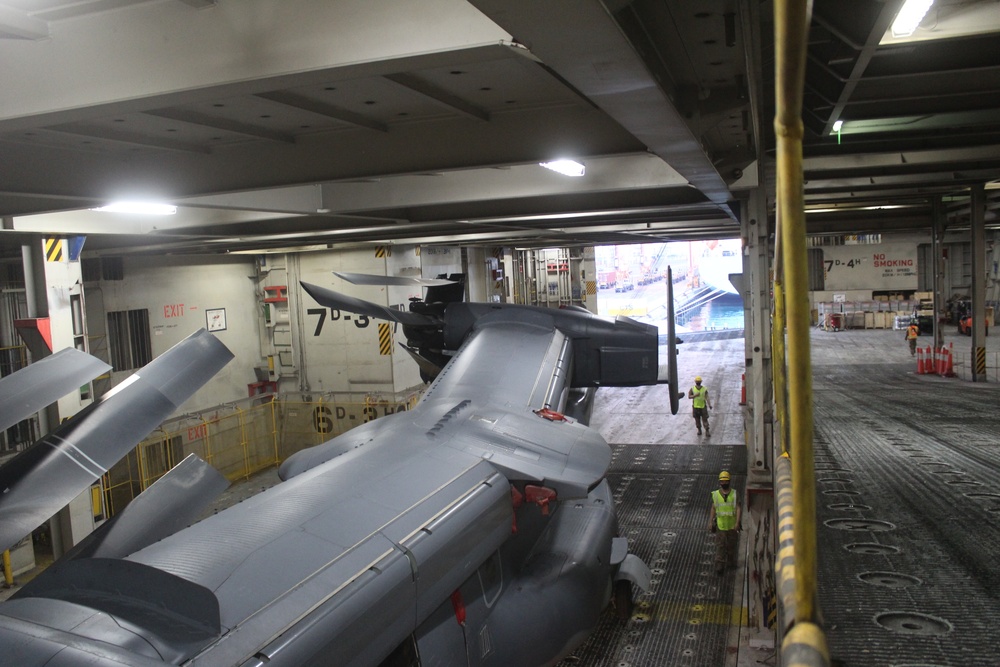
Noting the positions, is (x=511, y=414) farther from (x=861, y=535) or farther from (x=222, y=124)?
(x=861, y=535)

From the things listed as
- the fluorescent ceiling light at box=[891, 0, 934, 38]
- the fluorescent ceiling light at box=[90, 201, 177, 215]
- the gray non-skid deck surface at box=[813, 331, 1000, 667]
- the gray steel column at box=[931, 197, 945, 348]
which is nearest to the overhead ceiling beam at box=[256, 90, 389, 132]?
the fluorescent ceiling light at box=[891, 0, 934, 38]

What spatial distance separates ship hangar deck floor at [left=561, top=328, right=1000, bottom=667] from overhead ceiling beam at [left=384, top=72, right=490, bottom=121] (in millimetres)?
4783

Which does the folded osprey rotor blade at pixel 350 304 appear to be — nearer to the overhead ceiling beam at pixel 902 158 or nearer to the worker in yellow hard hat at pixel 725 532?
the worker in yellow hard hat at pixel 725 532

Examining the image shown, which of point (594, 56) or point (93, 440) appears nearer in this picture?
point (594, 56)

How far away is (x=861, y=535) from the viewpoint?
910cm

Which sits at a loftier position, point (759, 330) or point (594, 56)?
point (594, 56)

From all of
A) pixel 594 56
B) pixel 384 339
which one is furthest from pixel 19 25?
pixel 384 339

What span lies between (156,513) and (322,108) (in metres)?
3.64

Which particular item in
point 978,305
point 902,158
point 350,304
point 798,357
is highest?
point 902,158

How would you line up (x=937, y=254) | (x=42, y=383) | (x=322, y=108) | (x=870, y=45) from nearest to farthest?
(x=42, y=383)
(x=322, y=108)
(x=870, y=45)
(x=937, y=254)

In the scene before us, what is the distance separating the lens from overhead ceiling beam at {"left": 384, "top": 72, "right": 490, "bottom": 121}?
17.6ft

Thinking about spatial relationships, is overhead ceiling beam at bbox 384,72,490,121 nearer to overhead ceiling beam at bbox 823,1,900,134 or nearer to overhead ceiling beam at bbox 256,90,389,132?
overhead ceiling beam at bbox 256,90,389,132

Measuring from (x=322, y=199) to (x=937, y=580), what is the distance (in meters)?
9.56

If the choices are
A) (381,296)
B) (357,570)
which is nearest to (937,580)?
(357,570)
